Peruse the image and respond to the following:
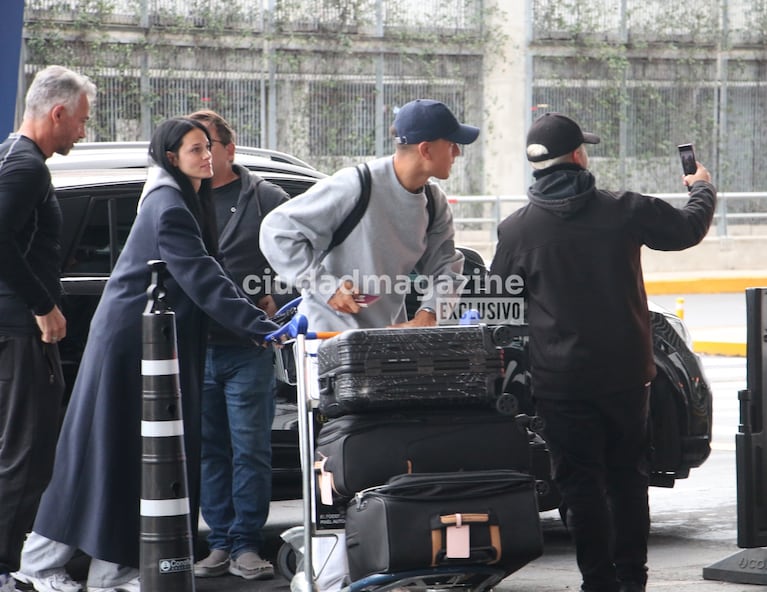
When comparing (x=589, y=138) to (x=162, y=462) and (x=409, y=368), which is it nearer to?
(x=409, y=368)

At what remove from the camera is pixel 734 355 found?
608 inches

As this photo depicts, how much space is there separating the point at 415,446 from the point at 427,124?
4.20ft

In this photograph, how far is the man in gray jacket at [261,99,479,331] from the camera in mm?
5152

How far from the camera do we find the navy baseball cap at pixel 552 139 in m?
5.23

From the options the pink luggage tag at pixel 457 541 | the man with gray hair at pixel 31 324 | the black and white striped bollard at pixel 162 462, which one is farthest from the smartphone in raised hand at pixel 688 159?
the man with gray hair at pixel 31 324

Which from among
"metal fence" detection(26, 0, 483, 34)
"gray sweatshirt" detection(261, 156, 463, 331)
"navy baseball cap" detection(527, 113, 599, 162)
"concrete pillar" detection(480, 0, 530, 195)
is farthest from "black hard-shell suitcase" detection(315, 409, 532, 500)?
"concrete pillar" detection(480, 0, 530, 195)

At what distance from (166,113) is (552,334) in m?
18.7

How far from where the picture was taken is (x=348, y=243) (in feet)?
17.1

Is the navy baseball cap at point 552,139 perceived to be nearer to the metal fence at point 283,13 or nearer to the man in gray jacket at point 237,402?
the man in gray jacket at point 237,402

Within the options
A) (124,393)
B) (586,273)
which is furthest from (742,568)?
(124,393)

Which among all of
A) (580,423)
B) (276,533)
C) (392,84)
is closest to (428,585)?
(580,423)

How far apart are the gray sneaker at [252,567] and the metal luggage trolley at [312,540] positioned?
0.54 m

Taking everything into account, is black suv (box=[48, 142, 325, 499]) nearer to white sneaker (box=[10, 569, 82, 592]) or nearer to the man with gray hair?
the man with gray hair

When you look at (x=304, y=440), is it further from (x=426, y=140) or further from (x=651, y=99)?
(x=651, y=99)
